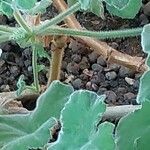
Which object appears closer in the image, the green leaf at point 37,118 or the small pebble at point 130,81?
the green leaf at point 37,118

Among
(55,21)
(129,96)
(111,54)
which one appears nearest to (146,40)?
(55,21)

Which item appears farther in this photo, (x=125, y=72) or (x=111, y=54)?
(x=125, y=72)

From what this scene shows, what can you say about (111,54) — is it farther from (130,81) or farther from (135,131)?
(135,131)

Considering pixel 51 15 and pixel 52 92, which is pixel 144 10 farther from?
pixel 52 92

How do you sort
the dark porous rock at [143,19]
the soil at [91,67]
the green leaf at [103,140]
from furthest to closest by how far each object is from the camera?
the dark porous rock at [143,19], the soil at [91,67], the green leaf at [103,140]

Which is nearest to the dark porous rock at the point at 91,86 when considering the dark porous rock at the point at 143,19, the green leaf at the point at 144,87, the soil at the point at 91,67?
the soil at the point at 91,67

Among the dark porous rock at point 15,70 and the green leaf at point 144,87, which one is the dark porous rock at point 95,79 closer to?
the dark porous rock at point 15,70

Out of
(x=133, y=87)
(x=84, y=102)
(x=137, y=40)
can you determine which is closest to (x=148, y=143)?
(x=84, y=102)
